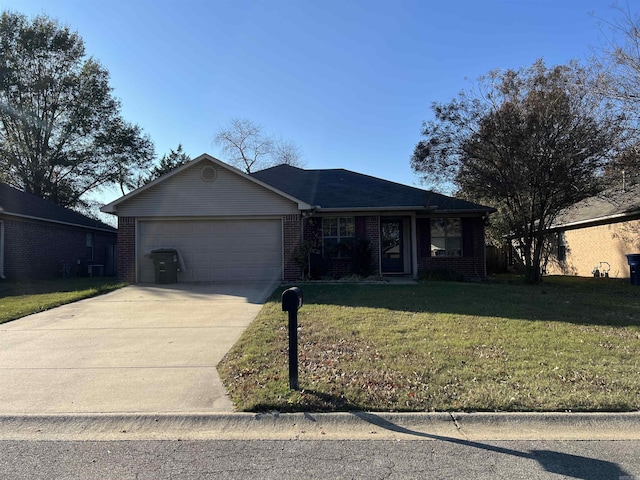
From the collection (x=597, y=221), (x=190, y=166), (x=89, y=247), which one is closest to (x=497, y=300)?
(x=190, y=166)

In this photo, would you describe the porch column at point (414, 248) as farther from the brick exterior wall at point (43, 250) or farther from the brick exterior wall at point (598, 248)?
the brick exterior wall at point (43, 250)

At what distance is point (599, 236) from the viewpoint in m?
19.4

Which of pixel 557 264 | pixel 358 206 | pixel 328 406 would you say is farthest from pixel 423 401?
pixel 557 264

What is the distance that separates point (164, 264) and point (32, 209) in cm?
970

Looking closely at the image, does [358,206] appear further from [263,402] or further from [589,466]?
[589,466]

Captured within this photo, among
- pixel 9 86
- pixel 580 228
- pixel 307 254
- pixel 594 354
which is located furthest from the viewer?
pixel 9 86

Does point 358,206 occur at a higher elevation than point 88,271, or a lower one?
higher

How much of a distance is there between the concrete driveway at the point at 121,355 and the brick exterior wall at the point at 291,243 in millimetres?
3795

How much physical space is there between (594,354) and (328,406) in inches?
152

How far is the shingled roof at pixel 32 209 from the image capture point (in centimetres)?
1798

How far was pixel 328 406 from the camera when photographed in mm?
A: 4324

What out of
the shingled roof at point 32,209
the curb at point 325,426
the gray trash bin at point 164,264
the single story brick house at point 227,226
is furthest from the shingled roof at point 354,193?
the curb at point 325,426

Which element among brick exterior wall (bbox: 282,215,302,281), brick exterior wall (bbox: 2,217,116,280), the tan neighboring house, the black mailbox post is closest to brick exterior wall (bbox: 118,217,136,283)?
brick exterior wall (bbox: 282,215,302,281)

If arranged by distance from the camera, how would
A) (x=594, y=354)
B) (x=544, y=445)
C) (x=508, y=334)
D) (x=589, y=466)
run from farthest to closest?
1. (x=508, y=334)
2. (x=594, y=354)
3. (x=544, y=445)
4. (x=589, y=466)
